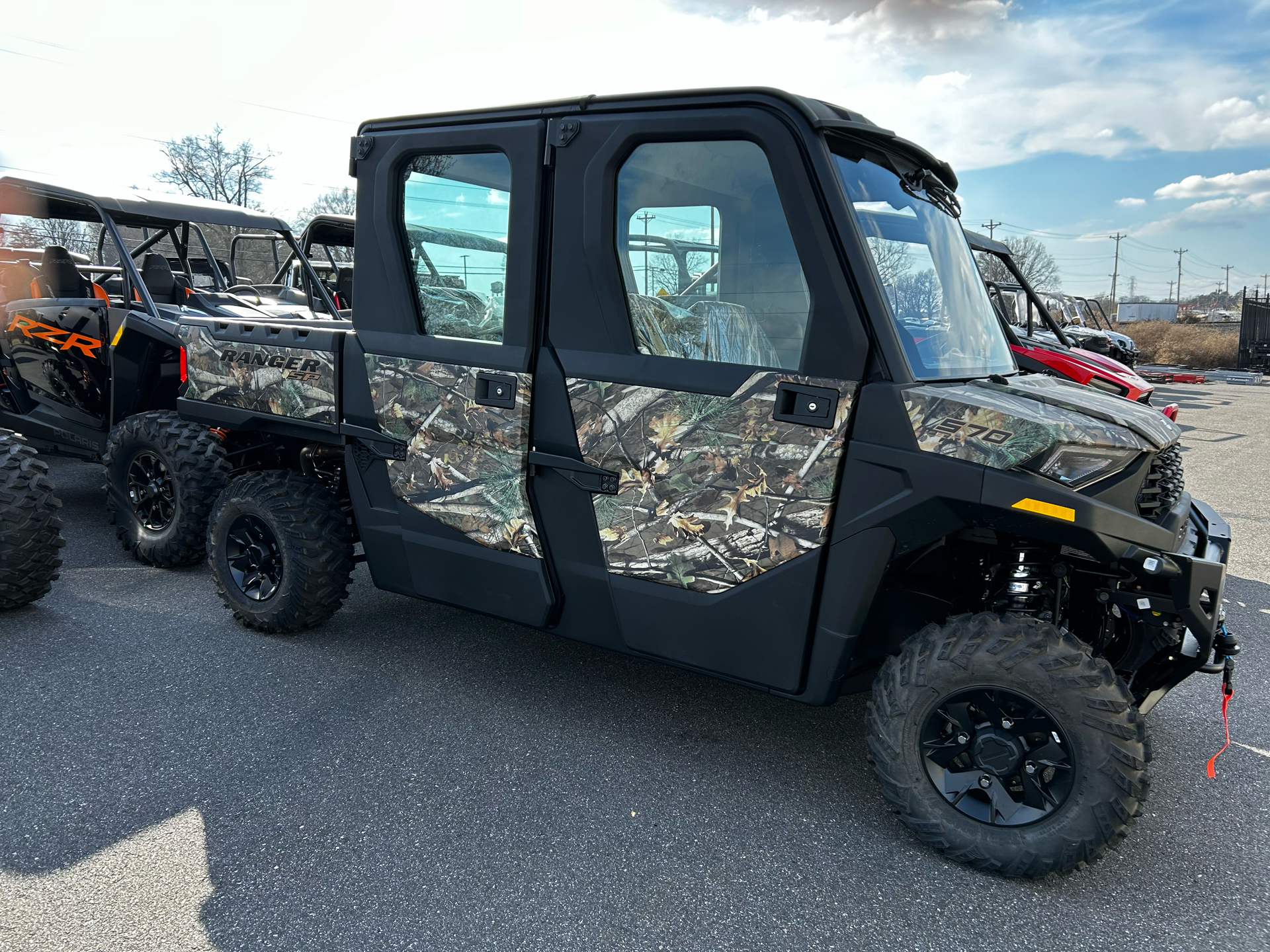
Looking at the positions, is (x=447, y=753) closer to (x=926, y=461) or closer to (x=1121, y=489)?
(x=926, y=461)

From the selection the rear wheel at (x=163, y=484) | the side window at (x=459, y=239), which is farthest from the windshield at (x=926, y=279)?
the rear wheel at (x=163, y=484)

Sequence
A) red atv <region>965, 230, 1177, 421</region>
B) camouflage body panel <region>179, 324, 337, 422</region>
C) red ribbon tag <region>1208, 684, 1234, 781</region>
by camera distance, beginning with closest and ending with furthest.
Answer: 1. red ribbon tag <region>1208, 684, 1234, 781</region>
2. camouflage body panel <region>179, 324, 337, 422</region>
3. red atv <region>965, 230, 1177, 421</region>

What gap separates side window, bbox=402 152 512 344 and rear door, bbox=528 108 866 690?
264mm

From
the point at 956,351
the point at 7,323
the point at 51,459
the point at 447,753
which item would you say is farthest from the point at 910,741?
the point at 51,459

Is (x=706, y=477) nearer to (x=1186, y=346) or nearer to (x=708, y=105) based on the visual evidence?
(x=708, y=105)

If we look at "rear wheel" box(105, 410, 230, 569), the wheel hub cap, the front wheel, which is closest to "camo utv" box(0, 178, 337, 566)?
"rear wheel" box(105, 410, 230, 569)

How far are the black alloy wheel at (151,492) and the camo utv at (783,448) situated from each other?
7.98 ft

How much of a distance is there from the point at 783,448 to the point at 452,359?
4.55 feet

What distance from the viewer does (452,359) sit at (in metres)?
3.44

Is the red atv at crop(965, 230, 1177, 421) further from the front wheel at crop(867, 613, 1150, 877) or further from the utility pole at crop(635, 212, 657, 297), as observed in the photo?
the front wheel at crop(867, 613, 1150, 877)

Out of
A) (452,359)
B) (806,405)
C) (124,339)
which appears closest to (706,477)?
(806,405)

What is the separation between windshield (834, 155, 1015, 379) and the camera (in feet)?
9.11

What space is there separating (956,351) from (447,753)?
232 cm

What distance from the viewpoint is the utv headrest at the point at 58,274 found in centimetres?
715
